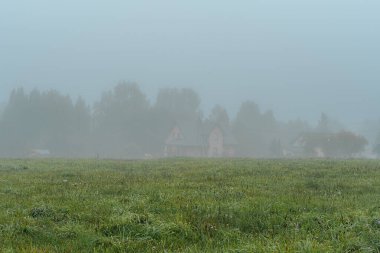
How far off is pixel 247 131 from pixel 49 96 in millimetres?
68297

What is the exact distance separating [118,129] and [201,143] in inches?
1133

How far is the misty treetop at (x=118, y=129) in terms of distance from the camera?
5157 inches

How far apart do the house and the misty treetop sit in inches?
95.9

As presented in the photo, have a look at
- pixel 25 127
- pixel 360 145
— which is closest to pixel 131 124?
pixel 25 127

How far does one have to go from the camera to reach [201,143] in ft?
462

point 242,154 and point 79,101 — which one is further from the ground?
point 79,101

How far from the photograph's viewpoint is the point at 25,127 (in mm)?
137000

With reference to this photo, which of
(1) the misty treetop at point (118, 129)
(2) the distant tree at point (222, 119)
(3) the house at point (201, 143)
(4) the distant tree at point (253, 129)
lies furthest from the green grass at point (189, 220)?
Result: (2) the distant tree at point (222, 119)

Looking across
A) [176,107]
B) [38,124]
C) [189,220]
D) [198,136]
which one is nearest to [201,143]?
[198,136]

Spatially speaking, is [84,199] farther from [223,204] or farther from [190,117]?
[190,117]

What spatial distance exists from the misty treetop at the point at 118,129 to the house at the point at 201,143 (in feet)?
7.99

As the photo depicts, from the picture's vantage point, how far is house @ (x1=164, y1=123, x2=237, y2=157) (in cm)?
13988

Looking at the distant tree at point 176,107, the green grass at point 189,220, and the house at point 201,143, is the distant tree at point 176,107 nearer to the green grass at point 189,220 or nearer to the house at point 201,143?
the house at point 201,143

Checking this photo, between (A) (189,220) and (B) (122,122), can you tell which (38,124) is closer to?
(B) (122,122)
